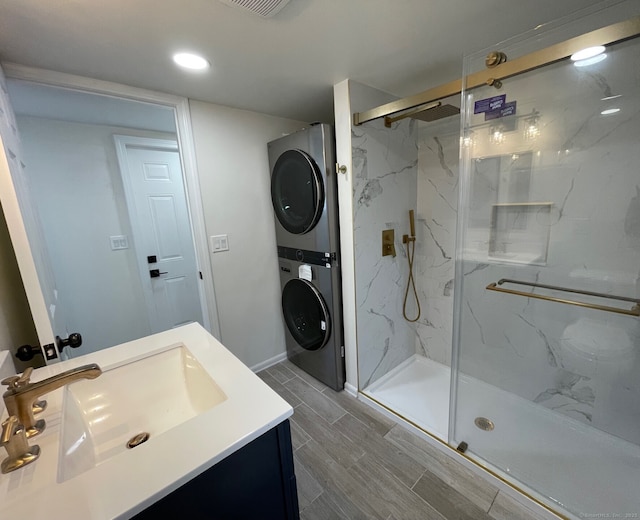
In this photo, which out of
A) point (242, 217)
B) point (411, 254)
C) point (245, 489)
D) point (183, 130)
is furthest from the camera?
point (411, 254)

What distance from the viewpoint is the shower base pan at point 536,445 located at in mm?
1278

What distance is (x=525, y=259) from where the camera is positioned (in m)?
1.70

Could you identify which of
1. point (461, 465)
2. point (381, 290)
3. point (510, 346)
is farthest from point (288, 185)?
point (461, 465)

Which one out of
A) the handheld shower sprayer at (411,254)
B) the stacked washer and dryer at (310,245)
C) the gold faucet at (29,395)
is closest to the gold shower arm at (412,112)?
the stacked washer and dryer at (310,245)

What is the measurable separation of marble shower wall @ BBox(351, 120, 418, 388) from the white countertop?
122 cm

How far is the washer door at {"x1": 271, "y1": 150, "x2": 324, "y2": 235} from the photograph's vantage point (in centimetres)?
182

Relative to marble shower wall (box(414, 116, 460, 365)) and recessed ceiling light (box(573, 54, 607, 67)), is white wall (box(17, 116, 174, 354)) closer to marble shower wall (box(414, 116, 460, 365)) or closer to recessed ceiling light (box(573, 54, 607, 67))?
marble shower wall (box(414, 116, 460, 365))

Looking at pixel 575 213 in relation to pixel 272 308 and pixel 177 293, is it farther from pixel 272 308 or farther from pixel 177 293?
pixel 177 293

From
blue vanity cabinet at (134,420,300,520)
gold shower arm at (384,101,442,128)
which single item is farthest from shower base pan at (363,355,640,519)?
gold shower arm at (384,101,442,128)

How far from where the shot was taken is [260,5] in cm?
96

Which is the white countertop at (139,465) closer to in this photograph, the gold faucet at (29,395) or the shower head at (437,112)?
the gold faucet at (29,395)

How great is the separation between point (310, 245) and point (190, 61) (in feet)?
4.08

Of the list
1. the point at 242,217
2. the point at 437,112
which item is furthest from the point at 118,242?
the point at 437,112

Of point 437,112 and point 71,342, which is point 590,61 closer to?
point 437,112
